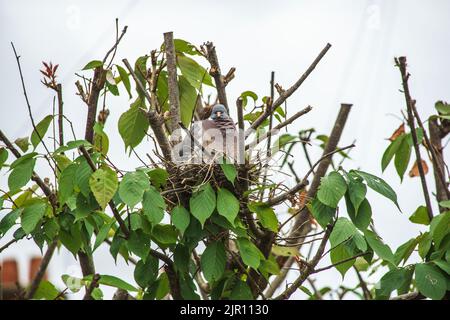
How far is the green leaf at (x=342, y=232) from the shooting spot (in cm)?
366

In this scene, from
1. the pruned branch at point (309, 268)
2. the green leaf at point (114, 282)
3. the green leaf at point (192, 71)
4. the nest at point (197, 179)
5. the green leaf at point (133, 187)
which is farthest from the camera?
the green leaf at point (192, 71)

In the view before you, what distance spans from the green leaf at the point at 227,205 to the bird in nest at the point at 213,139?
408 millimetres

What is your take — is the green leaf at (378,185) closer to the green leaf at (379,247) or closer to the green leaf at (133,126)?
the green leaf at (379,247)

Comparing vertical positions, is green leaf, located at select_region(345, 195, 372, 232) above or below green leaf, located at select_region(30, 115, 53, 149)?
below

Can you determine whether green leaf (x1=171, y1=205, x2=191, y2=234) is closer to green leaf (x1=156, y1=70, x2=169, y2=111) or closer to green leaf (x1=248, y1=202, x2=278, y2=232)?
green leaf (x1=248, y1=202, x2=278, y2=232)

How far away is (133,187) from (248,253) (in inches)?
29.4

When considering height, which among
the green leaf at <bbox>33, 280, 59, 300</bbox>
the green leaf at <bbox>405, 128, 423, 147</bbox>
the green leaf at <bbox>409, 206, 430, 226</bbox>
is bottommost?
the green leaf at <bbox>33, 280, 59, 300</bbox>

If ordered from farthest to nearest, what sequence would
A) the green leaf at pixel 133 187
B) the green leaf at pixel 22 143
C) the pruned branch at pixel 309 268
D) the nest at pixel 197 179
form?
1. the green leaf at pixel 22 143
2. the nest at pixel 197 179
3. the pruned branch at pixel 309 268
4. the green leaf at pixel 133 187

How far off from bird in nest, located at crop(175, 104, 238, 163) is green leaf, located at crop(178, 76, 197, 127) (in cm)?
9

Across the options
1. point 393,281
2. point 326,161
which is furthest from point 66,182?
point 326,161

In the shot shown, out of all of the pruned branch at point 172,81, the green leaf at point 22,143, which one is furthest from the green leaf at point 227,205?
the green leaf at point 22,143

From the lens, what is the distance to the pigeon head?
4630 mm

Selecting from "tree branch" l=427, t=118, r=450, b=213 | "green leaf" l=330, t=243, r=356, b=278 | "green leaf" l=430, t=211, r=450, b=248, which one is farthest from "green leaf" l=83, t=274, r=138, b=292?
"tree branch" l=427, t=118, r=450, b=213
